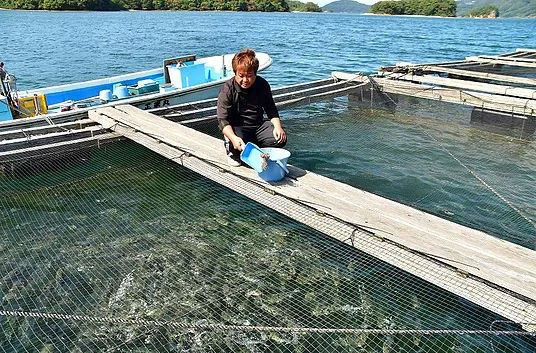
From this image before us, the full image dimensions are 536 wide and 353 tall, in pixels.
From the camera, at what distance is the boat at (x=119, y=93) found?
8.73m

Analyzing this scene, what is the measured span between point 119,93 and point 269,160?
6.82 metres

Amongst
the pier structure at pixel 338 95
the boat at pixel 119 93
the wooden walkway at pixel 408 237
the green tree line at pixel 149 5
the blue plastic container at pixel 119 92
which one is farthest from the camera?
the green tree line at pixel 149 5

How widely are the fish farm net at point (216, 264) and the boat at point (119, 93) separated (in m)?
1.81

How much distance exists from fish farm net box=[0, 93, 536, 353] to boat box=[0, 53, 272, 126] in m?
1.81

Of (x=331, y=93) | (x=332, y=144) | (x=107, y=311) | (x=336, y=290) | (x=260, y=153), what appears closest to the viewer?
(x=107, y=311)

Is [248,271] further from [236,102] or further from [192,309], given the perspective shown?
[236,102]

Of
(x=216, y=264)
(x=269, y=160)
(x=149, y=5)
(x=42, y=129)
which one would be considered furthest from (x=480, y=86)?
(x=149, y=5)

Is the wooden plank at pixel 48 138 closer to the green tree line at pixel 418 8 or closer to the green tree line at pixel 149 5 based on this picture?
the green tree line at pixel 149 5

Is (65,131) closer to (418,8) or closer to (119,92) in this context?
(119,92)

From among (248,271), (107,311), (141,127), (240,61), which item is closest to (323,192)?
(248,271)

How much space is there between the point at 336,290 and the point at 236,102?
2511 millimetres

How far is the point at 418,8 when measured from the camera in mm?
104438

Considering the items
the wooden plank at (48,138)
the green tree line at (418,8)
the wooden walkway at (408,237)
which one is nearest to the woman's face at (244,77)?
the wooden walkway at (408,237)

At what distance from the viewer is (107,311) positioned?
14.1ft
